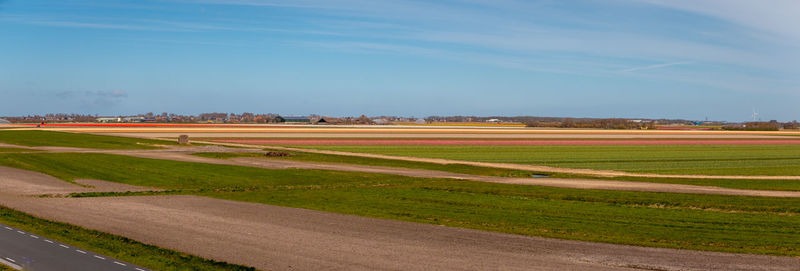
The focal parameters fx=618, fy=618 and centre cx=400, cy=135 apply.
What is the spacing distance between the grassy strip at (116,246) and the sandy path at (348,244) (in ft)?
2.44

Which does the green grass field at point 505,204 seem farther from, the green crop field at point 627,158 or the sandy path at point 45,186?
the green crop field at point 627,158

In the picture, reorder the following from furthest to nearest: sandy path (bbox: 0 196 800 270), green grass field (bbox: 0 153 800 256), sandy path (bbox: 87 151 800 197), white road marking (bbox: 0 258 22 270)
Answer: sandy path (bbox: 87 151 800 197)
green grass field (bbox: 0 153 800 256)
sandy path (bbox: 0 196 800 270)
white road marking (bbox: 0 258 22 270)

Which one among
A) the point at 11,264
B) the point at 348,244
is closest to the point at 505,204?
the point at 348,244

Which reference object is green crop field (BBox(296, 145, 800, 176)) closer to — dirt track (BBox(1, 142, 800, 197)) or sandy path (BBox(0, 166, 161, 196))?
dirt track (BBox(1, 142, 800, 197))

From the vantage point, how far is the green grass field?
23.6 m

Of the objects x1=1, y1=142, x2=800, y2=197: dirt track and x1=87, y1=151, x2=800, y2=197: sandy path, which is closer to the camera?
x1=87, y1=151, x2=800, y2=197: sandy path

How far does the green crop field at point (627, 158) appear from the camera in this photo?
183 feet

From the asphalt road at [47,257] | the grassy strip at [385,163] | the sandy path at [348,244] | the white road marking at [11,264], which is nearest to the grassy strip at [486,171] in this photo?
the grassy strip at [385,163]

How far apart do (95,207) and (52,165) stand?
74.0 ft

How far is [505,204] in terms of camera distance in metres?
31.8

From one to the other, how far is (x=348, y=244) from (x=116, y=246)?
7605mm

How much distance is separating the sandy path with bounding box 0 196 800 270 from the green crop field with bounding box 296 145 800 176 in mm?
36162

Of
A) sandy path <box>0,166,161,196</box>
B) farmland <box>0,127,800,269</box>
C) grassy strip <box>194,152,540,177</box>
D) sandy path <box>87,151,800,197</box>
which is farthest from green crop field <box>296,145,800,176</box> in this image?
sandy path <box>0,166,161,196</box>

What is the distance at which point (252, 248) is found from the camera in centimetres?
2062
